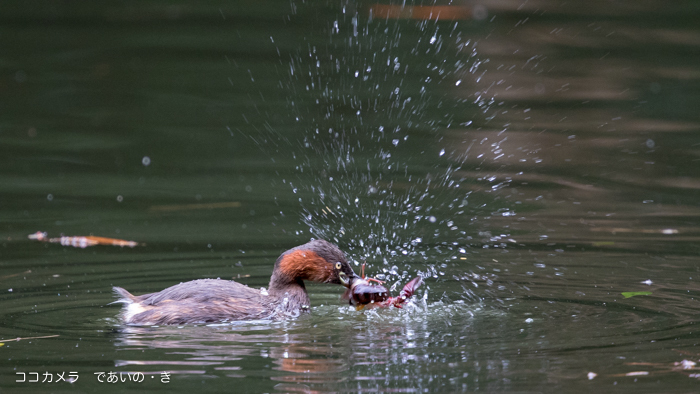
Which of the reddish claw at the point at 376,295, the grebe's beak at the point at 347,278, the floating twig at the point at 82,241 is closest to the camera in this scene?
the reddish claw at the point at 376,295

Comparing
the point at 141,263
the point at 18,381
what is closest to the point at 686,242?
the point at 141,263

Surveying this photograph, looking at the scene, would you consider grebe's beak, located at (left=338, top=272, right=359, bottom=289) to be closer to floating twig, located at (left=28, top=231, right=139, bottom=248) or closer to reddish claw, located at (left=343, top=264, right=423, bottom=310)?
reddish claw, located at (left=343, top=264, right=423, bottom=310)

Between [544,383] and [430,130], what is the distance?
7368mm

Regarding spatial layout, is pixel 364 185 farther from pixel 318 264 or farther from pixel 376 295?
pixel 376 295

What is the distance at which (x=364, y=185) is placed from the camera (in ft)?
34.2

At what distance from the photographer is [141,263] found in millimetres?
8320

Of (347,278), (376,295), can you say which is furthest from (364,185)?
(376,295)

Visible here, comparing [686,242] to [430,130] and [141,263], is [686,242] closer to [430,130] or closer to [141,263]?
[430,130]

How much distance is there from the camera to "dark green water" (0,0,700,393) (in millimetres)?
5523

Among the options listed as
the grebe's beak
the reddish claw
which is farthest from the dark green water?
the grebe's beak

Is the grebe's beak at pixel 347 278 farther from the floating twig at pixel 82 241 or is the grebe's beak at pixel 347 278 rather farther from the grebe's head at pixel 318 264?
the floating twig at pixel 82 241

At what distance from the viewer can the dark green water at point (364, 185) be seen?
552 centimetres

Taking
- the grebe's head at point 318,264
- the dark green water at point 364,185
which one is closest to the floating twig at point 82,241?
the dark green water at point 364,185

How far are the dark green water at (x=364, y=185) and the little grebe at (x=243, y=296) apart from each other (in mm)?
154
